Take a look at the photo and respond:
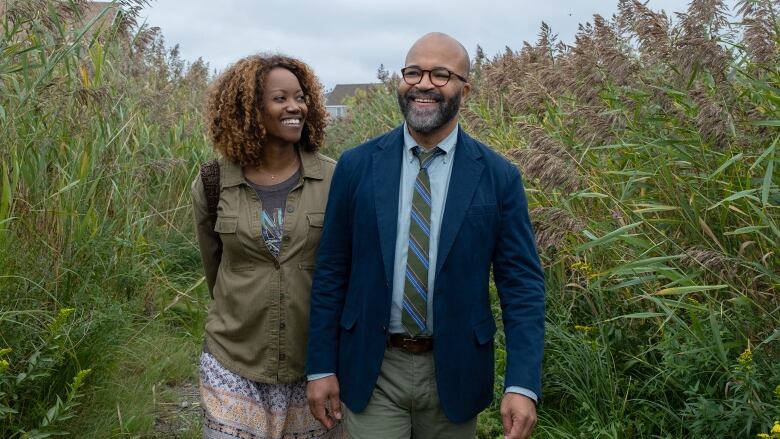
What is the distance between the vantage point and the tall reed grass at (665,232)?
3.97 meters

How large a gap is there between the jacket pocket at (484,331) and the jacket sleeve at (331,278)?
50 cm

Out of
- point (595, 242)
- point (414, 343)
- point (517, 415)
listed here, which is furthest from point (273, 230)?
point (595, 242)

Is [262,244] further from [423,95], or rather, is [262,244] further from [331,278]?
[423,95]

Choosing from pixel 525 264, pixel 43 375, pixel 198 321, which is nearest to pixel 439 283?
pixel 525 264

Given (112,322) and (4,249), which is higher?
(4,249)

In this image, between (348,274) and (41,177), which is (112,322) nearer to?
(41,177)

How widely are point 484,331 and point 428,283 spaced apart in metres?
0.26

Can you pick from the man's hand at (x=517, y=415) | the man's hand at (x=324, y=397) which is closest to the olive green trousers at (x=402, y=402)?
the man's hand at (x=324, y=397)

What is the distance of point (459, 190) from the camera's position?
3.31 meters

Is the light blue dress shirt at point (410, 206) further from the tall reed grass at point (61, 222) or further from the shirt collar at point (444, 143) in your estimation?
the tall reed grass at point (61, 222)

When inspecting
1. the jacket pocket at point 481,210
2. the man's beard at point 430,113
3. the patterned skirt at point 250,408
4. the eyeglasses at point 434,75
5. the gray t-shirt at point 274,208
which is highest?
the eyeglasses at point 434,75

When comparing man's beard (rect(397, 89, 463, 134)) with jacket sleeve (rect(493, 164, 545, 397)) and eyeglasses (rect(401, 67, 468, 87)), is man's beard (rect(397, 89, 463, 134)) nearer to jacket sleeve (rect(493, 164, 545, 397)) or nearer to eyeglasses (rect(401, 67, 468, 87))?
eyeglasses (rect(401, 67, 468, 87))

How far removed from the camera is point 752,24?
4328mm

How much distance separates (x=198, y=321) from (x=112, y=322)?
2.44 m
